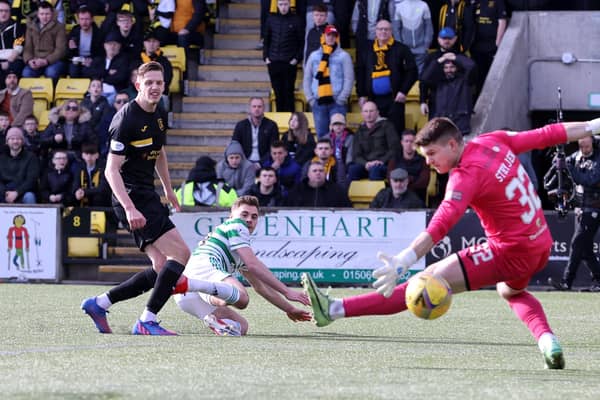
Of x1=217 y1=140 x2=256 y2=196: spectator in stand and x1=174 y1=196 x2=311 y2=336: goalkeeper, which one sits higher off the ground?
x1=174 y1=196 x2=311 y2=336: goalkeeper

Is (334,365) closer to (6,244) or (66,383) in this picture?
(66,383)

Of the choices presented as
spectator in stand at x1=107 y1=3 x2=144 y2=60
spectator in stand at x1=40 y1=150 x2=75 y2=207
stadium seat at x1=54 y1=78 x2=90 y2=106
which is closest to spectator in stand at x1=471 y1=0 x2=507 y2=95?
spectator in stand at x1=107 y1=3 x2=144 y2=60

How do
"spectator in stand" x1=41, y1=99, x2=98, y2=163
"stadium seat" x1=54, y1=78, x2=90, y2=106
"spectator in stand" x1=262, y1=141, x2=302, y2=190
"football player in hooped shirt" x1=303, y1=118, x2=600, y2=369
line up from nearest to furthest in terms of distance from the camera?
"football player in hooped shirt" x1=303, y1=118, x2=600, y2=369
"spectator in stand" x1=262, y1=141, x2=302, y2=190
"spectator in stand" x1=41, y1=99, x2=98, y2=163
"stadium seat" x1=54, y1=78, x2=90, y2=106

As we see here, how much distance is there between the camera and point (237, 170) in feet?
59.6

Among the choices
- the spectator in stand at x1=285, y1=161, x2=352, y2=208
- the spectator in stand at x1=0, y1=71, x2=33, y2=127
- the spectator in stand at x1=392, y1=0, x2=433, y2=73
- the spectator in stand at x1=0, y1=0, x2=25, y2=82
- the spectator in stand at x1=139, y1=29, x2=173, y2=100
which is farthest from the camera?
the spectator in stand at x1=0, y1=0, x2=25, y2=82

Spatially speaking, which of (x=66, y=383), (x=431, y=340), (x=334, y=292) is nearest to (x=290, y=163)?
(x=334, y=292)

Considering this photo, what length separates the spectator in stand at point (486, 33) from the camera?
772 inches

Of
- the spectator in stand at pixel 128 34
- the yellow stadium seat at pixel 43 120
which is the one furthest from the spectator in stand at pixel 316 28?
A: the yellow stadium seat at pixel 43 120

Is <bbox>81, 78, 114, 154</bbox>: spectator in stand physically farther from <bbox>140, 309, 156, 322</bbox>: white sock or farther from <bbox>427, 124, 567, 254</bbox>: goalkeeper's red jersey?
<bbox>427, 124, 567, 254</bbox>: goalkeeper's red jersey

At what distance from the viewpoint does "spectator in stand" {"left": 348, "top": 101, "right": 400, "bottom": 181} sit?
18.2 metres

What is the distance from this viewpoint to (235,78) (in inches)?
860

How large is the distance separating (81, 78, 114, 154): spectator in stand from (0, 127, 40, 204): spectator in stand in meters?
1.05

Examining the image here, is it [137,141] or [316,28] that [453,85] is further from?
[137,141]

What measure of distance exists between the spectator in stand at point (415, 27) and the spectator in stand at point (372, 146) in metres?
1.56
